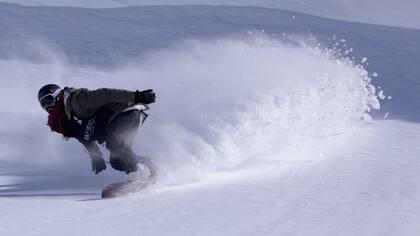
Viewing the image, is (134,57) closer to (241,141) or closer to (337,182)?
(241,141)

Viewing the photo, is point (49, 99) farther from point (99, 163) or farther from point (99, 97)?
point (99, 163)

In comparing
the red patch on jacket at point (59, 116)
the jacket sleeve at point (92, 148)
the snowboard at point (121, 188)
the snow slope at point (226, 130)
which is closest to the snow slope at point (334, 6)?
the snow slope at point (226, 130)

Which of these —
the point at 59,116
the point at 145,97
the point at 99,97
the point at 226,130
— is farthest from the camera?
the point at 226,130

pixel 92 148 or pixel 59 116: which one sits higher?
pixel 59 116

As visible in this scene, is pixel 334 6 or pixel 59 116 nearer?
pixel 59 116

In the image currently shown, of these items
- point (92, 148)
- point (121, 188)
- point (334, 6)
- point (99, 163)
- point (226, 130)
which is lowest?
point (121, 188)

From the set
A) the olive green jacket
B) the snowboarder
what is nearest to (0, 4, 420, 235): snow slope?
the snowboarder

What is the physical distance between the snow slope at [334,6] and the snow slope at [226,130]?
0.79 m

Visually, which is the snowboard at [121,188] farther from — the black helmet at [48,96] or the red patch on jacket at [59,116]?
the black helmet at [48,96]

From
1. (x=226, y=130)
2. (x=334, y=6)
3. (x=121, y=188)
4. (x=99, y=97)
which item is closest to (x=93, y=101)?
(x=99, y=97)

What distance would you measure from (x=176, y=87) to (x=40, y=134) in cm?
164

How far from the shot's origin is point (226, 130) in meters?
8.21

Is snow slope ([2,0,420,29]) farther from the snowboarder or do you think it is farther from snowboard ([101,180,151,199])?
snowboard ([101,180,151,199])

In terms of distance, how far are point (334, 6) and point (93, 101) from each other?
1117cm
